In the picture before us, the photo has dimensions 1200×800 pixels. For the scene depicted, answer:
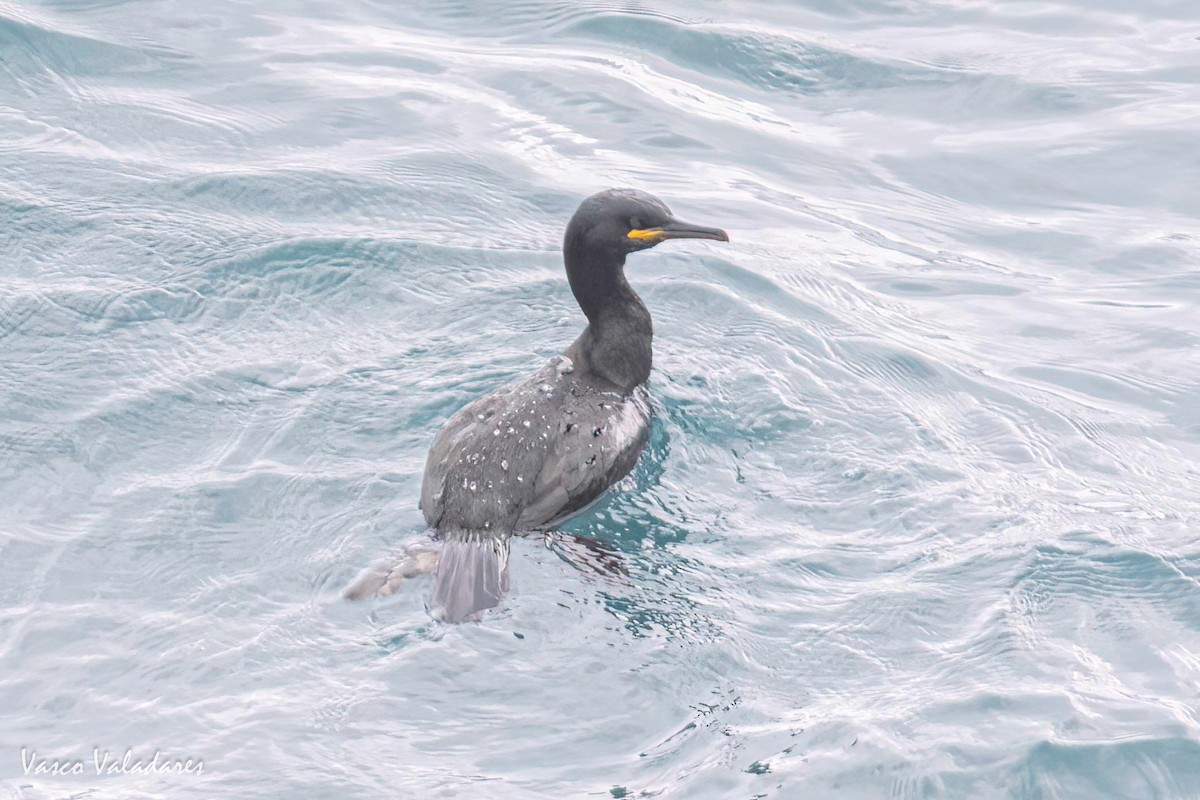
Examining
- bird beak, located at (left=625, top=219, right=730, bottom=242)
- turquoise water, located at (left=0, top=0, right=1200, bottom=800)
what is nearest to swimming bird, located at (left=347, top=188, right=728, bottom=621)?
bird beak, located at (left=625, top=219, right=730, bottom=242)

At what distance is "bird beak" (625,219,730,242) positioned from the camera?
23.4 ft

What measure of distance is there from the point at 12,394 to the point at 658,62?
649cm

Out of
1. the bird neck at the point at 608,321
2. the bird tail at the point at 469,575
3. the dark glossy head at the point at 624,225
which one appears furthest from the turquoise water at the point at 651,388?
the dark glossy head at the point at 624,225

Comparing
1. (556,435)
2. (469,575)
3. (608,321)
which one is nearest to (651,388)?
(608,321)

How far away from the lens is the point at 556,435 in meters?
6.58

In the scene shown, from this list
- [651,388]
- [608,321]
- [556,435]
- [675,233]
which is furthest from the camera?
[651,388]

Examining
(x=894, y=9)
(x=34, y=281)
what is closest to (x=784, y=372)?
(x=34, y=281)

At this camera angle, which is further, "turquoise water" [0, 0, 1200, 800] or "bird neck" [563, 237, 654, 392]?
"bird neck" [563, 237, 654, 392]

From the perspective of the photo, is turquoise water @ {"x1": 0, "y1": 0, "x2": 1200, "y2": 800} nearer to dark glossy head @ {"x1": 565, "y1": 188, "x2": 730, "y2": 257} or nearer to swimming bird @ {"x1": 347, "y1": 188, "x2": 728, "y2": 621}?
swimming bird @ {"x1": 347, "y1": 188, "x2": 728, "y2": 621}

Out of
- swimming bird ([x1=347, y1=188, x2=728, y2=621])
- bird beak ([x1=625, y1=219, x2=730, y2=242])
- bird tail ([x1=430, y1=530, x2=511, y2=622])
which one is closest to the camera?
bird tail ([x1=430, y1=530, x2=511, y2=622])

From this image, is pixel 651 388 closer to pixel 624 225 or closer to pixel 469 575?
pixel 624 225

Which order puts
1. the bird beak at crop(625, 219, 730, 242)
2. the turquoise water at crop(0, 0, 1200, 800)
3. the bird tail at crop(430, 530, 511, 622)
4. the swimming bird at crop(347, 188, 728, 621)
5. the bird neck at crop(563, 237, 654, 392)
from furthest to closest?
the bird neck at crop(563, 237, 654, 392)
the bird beak at crop(625, 219, 730, 242)
the swimming bird at crop(347, 188, 728, 621)
the bird tail at crop(430, 530, 511, 622)
the turquoise water at crop(0, 0, 1200, 800)

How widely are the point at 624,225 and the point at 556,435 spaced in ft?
4.29

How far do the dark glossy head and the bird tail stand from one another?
72.1 inches
